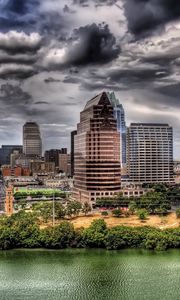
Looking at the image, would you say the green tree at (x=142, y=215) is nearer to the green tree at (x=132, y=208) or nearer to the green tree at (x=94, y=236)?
the green tree at (x=132, y=208)

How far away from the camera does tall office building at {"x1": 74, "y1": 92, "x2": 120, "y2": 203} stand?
76938mm

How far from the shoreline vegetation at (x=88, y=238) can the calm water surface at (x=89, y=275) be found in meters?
1.11

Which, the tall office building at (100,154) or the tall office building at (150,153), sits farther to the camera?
the tall office building at (150,153)

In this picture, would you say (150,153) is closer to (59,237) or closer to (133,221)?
(133,221)

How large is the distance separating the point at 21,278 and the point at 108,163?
43.8 meters

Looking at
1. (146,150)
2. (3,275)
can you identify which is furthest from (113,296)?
(146,150)

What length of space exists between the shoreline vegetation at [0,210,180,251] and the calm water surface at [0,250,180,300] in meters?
1.11

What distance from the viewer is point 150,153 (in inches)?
4656

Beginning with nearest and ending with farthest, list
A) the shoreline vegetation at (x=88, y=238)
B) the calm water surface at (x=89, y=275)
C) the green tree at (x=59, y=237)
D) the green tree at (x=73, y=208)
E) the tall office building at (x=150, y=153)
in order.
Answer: the calm water surface at (x=89, y=275) < the shoreline vegetation at (x=88, y=238) < the green tree at (x=59, y=237) < the green tree at (x=73, y=208) < the tall office building at (x=150, y=153)

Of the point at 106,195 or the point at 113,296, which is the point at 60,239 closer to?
the point at 113,296

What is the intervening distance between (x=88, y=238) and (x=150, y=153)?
75.8 metres

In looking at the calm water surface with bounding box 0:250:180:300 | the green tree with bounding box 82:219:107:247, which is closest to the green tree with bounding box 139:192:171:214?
the green tree with bounding box 82:219:107:247

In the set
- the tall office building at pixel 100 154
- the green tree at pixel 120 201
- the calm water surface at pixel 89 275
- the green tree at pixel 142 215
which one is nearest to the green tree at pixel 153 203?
the green tree at pixel 120 201

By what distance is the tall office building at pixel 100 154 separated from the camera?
76938mm
